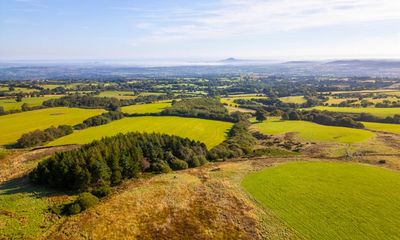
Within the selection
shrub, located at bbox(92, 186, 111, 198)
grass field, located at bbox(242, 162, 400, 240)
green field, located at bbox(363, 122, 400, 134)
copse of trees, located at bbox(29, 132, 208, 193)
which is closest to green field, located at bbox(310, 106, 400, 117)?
green field, located at bbox(363, 122, 400, 134)

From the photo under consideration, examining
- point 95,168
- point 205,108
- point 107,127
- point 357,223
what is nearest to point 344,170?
point 357,223

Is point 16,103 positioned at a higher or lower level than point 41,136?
higher

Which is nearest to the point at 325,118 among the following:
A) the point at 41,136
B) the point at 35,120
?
the point at 41,136

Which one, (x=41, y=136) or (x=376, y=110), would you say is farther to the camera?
(x=376, y=110)

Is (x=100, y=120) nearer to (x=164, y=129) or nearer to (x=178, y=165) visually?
(x=164, y=129)

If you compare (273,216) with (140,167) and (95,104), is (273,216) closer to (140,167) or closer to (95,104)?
(140,167)

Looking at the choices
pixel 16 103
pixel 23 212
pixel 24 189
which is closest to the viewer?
pixel 23 212
